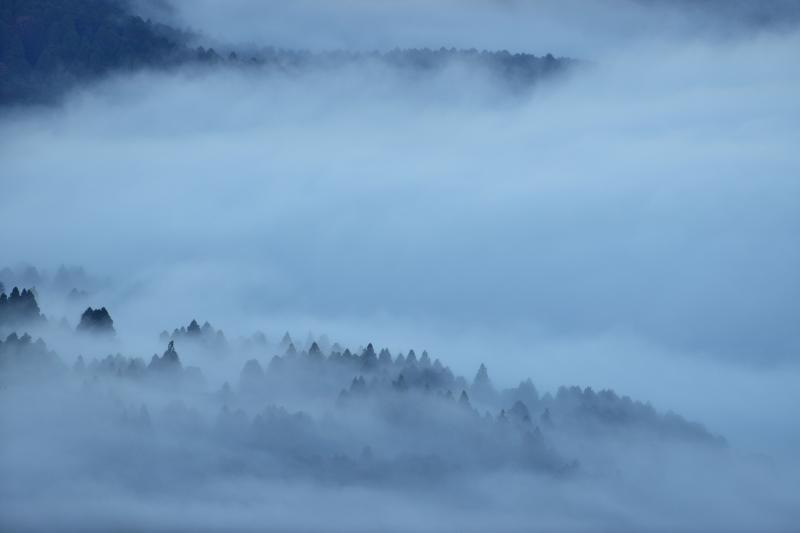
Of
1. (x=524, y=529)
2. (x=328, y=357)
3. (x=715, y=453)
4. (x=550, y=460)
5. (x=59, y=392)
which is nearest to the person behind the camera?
(x=59, y=392)

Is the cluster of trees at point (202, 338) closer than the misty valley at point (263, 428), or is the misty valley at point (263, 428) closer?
the misty valley at point (263, 428)

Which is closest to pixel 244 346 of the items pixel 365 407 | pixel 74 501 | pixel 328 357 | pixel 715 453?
pixel 328 357

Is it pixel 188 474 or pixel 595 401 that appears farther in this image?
pixel 595 401

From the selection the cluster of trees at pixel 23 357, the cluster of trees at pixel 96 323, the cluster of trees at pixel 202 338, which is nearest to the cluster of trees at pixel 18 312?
the cluster of trees at pixel 96 323

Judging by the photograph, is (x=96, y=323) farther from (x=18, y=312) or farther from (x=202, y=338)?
(x=202, y=338)

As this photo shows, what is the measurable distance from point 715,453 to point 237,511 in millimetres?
83013

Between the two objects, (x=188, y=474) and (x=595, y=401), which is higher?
(x=595, y=401)

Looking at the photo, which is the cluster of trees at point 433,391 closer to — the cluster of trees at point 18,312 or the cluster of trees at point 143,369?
Answer: the cluster of trees at point 143,369

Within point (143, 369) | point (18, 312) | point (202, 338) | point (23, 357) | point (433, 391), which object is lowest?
point (23, 357)

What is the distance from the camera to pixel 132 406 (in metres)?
132

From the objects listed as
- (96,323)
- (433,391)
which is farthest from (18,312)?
(433,391)

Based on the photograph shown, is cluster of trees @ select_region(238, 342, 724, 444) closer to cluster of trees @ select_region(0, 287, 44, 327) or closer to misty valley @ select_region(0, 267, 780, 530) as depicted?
misty valley @ select_region(0, 267, 780, 530)

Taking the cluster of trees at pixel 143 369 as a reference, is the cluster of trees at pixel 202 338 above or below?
above

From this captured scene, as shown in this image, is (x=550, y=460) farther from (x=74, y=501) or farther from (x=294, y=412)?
(x=74, y=501)
